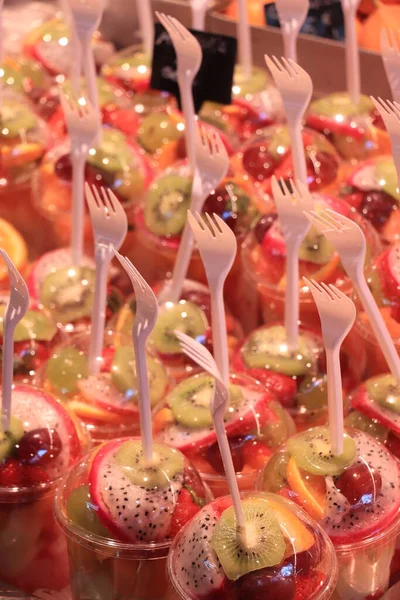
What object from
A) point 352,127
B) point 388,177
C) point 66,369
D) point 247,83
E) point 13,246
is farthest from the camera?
point 247,83

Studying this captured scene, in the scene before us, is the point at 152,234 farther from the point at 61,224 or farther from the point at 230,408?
the point at 230,408

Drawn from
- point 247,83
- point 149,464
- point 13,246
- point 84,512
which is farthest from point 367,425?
point 247,83

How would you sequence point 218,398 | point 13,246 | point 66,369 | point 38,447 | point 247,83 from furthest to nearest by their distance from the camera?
point 247,83 < point 13,246 < point 66,369 < point 38,447 < point 218,398

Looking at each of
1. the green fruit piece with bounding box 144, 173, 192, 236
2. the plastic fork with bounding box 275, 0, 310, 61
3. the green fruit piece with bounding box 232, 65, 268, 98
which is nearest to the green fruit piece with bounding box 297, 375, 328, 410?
the green fruit piece with bounding box 144, 173, 192, 236

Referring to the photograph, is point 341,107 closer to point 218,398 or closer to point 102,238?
point 102,238

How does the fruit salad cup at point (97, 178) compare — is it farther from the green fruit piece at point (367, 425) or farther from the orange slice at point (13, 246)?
the green fruit piece at point (367, 425)
